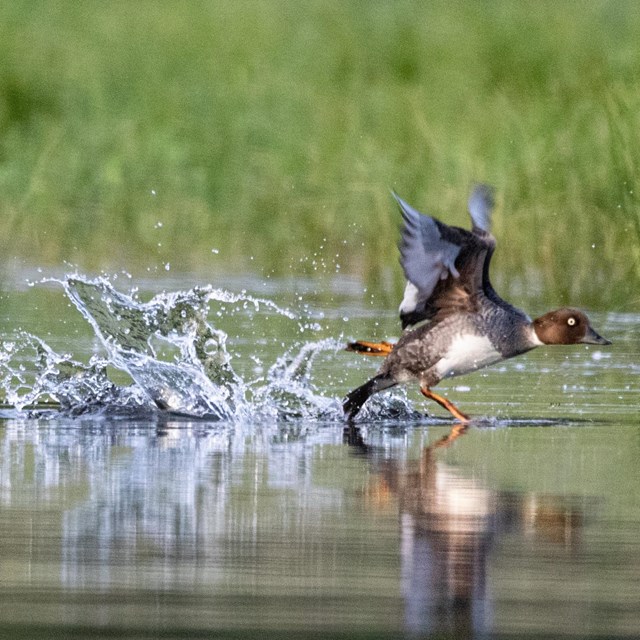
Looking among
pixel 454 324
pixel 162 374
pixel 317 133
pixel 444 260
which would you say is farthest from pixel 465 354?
pixel 317 133

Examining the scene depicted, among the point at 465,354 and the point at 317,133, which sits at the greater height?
the point at 317,133

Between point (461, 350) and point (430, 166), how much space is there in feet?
20.5

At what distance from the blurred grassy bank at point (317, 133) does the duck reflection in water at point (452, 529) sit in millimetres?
5636

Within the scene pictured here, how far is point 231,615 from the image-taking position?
4.13 meters

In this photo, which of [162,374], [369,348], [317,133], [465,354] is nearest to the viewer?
[162,374]

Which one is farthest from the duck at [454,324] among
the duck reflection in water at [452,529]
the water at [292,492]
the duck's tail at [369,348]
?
the duck reflection in water at [452,529]

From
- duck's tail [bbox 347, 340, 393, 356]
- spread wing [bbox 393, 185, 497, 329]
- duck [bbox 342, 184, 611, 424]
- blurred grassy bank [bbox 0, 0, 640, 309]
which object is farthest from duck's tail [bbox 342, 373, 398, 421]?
blurred grassy bank [bbox 0, 0, 640, 309]

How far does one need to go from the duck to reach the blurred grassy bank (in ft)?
10.1

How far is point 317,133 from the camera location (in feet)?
50.6

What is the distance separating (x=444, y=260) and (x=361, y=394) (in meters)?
0.66

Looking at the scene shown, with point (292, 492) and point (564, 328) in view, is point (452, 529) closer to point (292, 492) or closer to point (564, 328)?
point (292, 492)

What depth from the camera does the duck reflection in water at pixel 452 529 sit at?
13.7ft

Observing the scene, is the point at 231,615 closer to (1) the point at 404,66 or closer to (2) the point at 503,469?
(2) the point at 503,469

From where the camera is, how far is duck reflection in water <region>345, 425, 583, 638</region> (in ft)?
13.7
